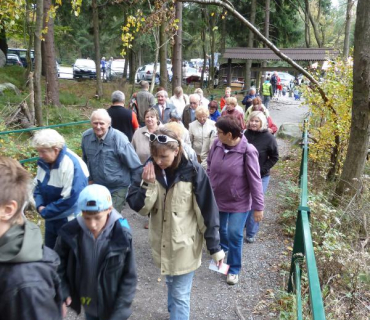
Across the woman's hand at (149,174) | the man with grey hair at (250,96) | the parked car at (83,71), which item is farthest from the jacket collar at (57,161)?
the parked car at (83,71)

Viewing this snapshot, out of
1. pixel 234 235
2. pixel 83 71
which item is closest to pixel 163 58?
pixel 234 235

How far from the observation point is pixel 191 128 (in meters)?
5.87

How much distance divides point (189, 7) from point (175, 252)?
2423 cm

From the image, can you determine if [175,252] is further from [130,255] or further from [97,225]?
[97,225]

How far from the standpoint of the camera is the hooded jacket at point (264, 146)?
201 inches

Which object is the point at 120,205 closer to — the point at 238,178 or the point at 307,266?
the point at 238,178

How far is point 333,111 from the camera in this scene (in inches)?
272

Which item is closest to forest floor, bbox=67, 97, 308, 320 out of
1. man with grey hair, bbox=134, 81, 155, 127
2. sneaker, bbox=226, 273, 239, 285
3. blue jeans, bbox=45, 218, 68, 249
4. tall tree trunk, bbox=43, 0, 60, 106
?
sneaker, bbox=226, 273, 239, 285

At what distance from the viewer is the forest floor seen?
12.3 feet

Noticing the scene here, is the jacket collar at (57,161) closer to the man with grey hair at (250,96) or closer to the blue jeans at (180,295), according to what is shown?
the blue jeans at (180,295)

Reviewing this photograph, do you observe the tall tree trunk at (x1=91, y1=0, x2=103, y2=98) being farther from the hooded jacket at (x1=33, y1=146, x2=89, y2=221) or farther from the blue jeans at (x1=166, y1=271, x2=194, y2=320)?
the blue jeans at (x1=166, y1=271, x2=194, y2=320)

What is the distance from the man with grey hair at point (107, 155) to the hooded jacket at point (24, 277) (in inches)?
94.6

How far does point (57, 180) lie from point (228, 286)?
2316 mm

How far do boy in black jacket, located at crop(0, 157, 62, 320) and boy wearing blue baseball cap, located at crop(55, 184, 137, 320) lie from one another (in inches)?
23.8
